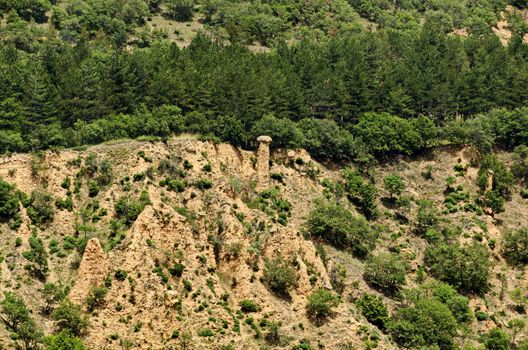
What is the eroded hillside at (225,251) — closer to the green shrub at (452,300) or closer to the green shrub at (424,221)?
the green shrub at (452,300)

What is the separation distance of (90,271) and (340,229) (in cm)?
3706

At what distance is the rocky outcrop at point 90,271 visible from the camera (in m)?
119

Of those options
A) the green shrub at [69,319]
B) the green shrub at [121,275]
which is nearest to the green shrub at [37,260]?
the green shrub at [69,319]

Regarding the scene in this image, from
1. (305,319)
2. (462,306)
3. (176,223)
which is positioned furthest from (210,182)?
(462,306)

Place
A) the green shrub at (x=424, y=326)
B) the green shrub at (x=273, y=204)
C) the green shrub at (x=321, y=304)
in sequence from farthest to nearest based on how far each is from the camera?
the green shrub at (x=273, y=204) → the green shrub at (x=424, y=326) → the green shrub at (x=321, y=304)

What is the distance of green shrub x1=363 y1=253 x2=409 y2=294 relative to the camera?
13700cm

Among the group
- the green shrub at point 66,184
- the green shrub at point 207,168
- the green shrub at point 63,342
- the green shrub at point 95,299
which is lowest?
the green shrub at point 95,299

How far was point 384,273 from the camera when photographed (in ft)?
449

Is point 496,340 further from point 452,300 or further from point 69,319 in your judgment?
point 69,319

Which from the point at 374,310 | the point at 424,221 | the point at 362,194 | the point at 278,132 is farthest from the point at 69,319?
the point at 424,221

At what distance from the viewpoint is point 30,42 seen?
194875mm

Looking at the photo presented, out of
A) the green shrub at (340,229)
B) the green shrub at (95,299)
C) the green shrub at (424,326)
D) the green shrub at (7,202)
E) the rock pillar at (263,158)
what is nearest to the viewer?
the green shrub at (95,299)

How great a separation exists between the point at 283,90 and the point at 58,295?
55.8 m

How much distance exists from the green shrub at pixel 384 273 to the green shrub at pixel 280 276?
12.8 m
